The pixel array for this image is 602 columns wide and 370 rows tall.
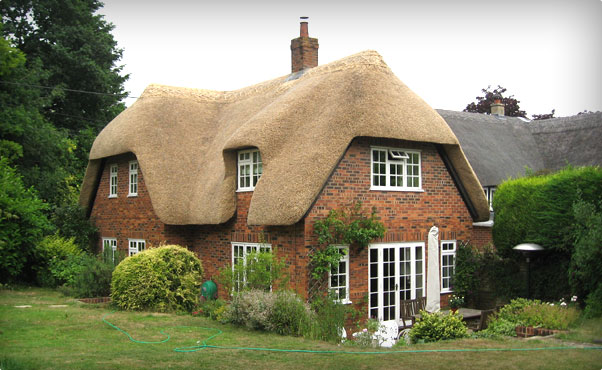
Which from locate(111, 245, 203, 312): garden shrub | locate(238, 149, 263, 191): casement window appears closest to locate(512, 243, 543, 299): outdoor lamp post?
locate(238, 149, 263, 191): casement window

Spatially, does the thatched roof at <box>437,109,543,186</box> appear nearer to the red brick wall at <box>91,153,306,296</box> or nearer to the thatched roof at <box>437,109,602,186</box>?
the thatched roof at <box>437,109,602,186</box>

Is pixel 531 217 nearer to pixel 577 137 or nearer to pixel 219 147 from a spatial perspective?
pixel 219 147

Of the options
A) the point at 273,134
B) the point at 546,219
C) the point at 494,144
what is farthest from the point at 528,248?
the point at 494,144

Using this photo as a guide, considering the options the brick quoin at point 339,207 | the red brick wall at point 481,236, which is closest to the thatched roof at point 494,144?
the red brick wall at point 481,236

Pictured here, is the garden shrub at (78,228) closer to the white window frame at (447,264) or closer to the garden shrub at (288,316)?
the garden shrub at (288,316)

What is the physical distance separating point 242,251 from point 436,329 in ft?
20.8

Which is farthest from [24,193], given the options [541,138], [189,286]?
[541,138]

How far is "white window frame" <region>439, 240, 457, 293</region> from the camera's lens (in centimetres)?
1684

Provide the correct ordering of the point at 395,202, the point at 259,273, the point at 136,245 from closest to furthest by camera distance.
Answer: the point at 259,273 < the point at 395,202 < the point at 136,245

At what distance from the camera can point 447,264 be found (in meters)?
17.0

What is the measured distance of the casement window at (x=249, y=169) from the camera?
52.4ft

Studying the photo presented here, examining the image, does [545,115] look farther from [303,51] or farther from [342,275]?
[342,275]

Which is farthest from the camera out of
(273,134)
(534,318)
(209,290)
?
(209,290)

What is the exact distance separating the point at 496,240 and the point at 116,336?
405 inches
